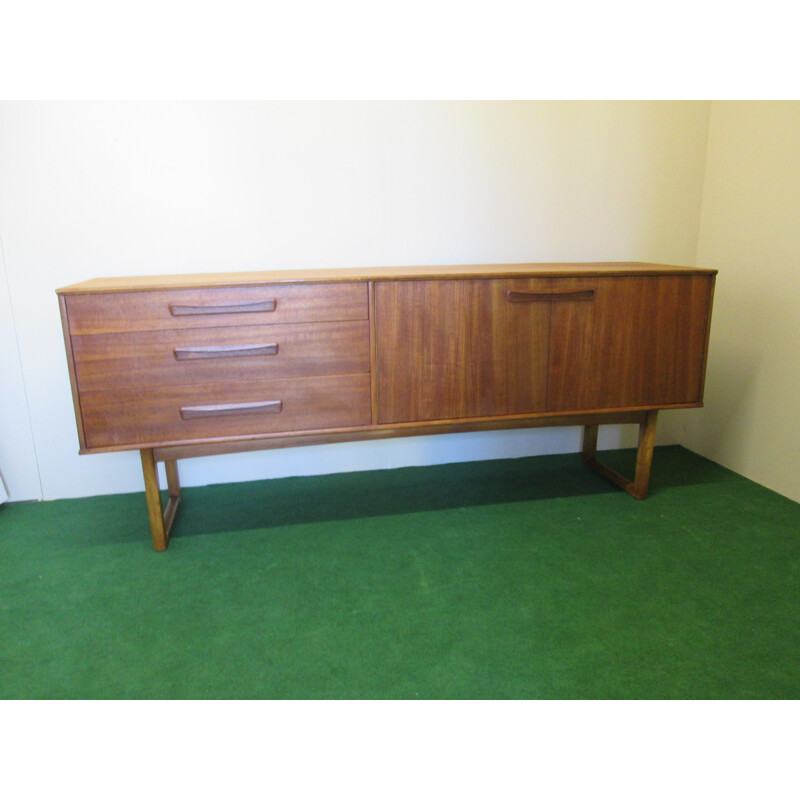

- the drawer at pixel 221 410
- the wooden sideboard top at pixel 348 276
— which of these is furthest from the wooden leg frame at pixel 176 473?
the wooden sideboard top at pixel 348 276

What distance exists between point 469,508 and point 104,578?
120 cm

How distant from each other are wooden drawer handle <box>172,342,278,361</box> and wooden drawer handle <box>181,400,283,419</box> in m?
0.15

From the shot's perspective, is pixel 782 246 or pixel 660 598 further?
pixel 782 246

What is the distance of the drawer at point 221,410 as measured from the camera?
1733 millimetres

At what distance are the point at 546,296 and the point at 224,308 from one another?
0.97 m

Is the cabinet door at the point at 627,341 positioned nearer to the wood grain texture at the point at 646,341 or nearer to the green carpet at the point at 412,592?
the wood grain texture at the point at 646,341

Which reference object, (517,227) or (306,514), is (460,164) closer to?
(517,227)

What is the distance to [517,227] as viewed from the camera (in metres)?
2.47

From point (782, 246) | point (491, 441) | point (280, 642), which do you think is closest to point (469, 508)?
point (491, 441)

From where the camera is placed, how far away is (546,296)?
6.27 ft

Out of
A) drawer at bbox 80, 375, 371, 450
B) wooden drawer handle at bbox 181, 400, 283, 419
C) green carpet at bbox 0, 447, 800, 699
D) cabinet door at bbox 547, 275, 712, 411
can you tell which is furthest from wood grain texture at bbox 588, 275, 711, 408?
wooden drawer handle at bbox 181, 400, 283, 419

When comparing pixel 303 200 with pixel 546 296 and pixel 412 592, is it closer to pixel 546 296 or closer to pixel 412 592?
pixel 546 296

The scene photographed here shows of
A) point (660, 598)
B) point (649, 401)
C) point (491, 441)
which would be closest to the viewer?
point (660, 598)

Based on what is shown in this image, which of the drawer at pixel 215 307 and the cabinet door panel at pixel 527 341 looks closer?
the drawer at pixel 215 307
